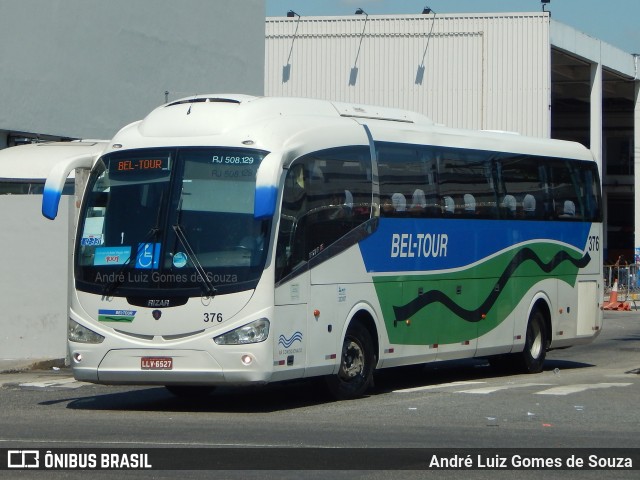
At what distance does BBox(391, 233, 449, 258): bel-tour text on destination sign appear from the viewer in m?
15.9

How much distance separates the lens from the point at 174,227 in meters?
13.5

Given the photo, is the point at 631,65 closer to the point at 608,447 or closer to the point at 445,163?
the point at 445,163

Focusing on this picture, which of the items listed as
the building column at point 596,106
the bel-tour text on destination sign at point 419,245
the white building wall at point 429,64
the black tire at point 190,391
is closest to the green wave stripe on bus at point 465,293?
the bel-tour text on destination sign at point 419,245

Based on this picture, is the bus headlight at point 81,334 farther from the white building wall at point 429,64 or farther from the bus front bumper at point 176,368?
the white building wall at point 429,64

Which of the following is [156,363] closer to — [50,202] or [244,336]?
[244,336]

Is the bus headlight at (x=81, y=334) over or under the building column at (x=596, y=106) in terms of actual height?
under

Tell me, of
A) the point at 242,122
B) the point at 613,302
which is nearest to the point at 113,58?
the point at 242,122

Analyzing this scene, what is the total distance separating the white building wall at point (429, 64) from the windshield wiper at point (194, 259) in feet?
107

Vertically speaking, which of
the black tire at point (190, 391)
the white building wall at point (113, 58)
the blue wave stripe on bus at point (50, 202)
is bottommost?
the black tire at point (190, 391)

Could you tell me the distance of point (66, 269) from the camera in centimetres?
1991

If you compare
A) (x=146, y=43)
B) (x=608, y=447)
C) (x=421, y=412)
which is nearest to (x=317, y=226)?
(x=421, y=412)

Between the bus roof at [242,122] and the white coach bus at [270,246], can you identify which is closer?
the white coach bus at [270,246]

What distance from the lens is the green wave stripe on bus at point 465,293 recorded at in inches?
630

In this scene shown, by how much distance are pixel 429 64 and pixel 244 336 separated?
34.2 m
